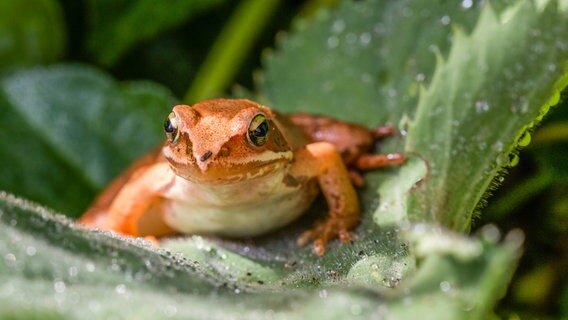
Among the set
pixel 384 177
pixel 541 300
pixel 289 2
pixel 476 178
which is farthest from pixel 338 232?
pixel 289 2

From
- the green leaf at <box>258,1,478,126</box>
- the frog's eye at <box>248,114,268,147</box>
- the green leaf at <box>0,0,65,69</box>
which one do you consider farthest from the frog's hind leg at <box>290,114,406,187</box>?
the green leaf at <box>0,0,65,69</box>

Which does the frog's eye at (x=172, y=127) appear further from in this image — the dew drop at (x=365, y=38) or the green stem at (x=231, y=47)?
the green stem at (x=231, y=47)

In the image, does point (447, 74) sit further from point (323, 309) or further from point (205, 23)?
point (205, 23)

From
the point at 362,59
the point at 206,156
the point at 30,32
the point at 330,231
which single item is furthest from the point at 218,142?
the point at 30,32

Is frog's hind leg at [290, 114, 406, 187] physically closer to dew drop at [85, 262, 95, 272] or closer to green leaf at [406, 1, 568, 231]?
green leaf at [406, 1, 568, 231]

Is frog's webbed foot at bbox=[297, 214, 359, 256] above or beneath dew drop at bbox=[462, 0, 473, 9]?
beneath

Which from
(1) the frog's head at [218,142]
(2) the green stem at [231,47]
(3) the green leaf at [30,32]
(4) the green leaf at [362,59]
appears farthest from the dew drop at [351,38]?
(3) the green leaf at [30,32]
